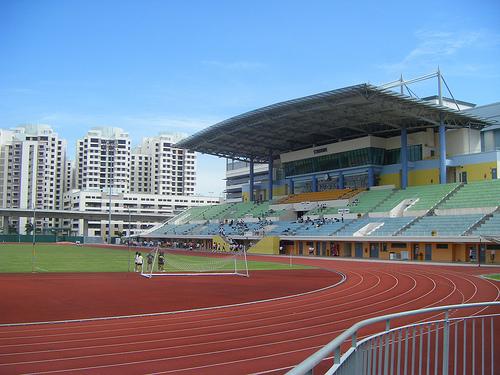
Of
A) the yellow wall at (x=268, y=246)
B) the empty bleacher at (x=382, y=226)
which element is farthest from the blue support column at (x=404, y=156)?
the yellow wall at (x=268, y=246)

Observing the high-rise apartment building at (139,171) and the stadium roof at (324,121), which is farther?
the high-rise apartment building at (139,171)

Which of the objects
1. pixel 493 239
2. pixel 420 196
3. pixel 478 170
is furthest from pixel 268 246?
pixel 493 239

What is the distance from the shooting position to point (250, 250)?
6362 cm

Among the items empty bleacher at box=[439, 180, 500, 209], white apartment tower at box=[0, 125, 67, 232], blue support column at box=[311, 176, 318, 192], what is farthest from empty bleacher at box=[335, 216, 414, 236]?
white apartment tower at box=[0, 125, 67, 232]

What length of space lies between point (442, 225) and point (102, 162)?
142 m

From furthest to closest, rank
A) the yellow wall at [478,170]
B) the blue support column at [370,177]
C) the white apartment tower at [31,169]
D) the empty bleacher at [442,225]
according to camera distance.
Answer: the white apartment tower at [31,169], the blue support column at [370,177], the yellow wall at [478,170], the empty bleacher at [442,225]

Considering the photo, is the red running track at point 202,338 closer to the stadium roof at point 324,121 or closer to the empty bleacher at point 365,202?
the stadium roof at point 324,121

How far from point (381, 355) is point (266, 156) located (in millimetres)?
80305

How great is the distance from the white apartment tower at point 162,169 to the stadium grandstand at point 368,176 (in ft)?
324

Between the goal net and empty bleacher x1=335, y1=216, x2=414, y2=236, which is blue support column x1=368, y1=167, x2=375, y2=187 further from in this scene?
the goal net

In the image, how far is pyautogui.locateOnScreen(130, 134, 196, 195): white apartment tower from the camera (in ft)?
590

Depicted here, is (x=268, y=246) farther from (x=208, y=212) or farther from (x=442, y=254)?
(x=208, y=212)

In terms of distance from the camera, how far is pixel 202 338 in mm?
12062

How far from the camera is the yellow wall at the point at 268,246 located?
61125 millimetres
